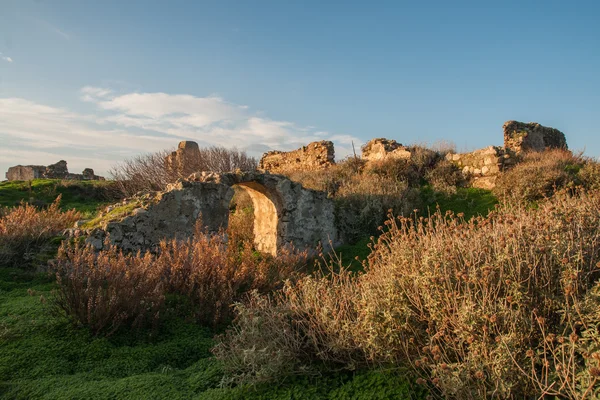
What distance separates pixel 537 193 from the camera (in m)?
12.0

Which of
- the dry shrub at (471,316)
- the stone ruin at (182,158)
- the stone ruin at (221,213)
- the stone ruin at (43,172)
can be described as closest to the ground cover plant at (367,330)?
the dry shrub at (471,316)

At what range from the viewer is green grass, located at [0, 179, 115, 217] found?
1773cm

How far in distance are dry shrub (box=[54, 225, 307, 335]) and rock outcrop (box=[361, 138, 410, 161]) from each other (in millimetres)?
10092

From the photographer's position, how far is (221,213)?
10.8m

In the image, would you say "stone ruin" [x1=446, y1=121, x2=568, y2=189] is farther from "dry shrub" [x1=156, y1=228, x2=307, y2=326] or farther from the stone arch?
"dry shrub" [x1=156, y1=228, x2=307, y2=326]

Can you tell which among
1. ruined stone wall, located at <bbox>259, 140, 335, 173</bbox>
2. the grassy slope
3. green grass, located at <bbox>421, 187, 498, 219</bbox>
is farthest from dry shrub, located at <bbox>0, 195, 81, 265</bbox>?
ruined stone wall, located at <bbox>259, 140, 335, 173</bbox>

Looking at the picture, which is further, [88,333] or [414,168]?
[414,168]

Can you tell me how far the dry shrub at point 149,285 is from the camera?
489 centimetres

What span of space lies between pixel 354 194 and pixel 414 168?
11.6ft

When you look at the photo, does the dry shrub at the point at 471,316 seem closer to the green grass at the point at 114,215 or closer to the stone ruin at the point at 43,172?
the green grass at the point at 114,215

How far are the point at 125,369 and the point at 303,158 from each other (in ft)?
52.0

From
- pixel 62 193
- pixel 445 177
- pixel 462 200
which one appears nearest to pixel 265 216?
pixel 462 200

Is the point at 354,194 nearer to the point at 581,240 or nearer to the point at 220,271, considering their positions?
the point at 220,271

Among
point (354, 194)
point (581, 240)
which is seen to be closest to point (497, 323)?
point (581, 240)
